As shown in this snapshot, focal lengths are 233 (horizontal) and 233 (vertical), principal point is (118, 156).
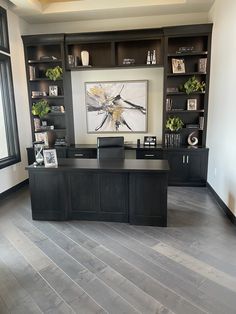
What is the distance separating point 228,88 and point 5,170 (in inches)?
145

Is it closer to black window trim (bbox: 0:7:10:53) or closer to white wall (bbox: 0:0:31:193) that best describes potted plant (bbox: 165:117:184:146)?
white wall (bbox: 0:0:31:193)

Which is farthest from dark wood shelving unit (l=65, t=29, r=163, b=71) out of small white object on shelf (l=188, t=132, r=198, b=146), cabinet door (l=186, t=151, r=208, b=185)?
cabinet door (l=186, t=151, r=208, b=185)

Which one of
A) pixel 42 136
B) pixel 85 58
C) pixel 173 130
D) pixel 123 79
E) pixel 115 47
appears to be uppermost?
pixel 115 47

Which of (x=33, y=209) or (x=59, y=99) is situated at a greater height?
(x=59, y=99)

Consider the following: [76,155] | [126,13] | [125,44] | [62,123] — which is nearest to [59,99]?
[62,123]

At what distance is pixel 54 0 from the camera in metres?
4.09

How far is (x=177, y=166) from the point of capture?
169 inches

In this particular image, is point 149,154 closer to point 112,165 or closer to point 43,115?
point 112,165

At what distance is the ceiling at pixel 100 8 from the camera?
3855 mm

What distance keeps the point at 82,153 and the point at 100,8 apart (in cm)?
256

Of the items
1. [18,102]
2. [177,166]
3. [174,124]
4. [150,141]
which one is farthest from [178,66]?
[18,102]

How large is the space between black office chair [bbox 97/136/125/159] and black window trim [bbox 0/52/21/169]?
1.67m

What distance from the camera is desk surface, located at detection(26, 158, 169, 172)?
9.21 feet

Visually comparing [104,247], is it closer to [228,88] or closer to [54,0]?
[228,88]
